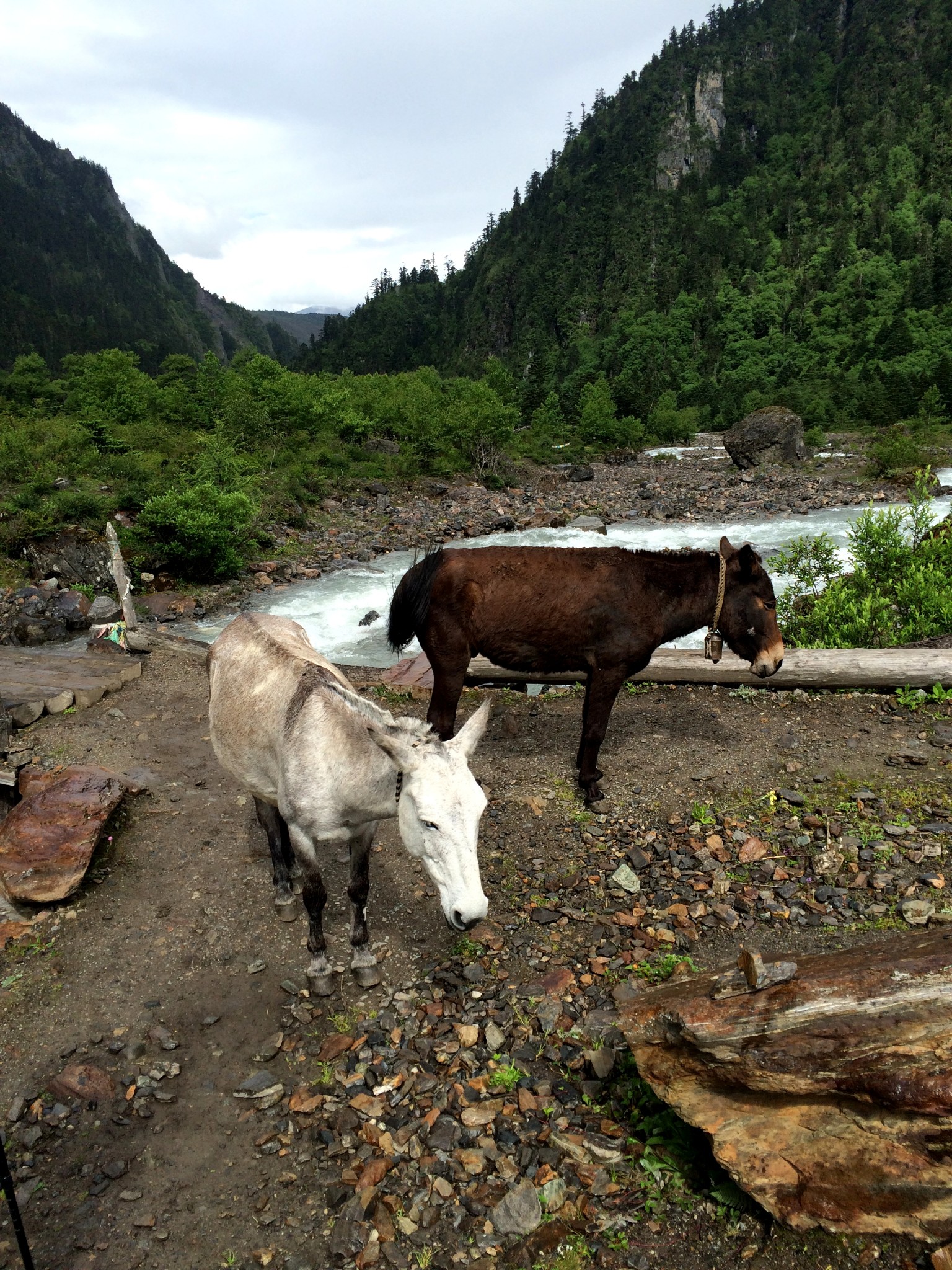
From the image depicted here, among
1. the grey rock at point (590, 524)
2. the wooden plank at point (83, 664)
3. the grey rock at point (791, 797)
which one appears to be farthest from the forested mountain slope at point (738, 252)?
the grey rock at point (791, 797)

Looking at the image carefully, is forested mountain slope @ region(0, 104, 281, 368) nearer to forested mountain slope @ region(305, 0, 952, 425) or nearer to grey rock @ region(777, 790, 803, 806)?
forested mountain slope @ region(305, 0, 952, 425)

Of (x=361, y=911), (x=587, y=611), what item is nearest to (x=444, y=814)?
(x=361, y=911)

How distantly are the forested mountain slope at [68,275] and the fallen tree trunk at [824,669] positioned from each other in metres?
126

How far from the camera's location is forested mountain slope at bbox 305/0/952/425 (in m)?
91.6

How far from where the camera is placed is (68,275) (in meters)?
154

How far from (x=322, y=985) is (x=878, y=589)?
371 inches

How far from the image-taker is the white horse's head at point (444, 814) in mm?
3730

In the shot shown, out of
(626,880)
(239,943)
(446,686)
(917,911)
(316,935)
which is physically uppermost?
(446,686)

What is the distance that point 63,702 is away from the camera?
923 cm

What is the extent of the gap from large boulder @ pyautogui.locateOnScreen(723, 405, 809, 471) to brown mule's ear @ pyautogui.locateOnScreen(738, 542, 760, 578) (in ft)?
124

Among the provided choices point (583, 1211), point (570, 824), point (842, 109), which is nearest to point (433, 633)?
point (570, 824)

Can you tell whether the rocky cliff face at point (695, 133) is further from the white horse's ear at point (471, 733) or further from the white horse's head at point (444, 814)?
the white horse's head at point (444, 814)

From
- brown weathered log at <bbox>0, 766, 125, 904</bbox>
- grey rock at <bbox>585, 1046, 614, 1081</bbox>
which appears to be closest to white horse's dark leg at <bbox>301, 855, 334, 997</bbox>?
grey rock at <bbox>585, 1046, 614, 1081</bbox>

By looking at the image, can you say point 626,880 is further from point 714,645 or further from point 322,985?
point 714,645
